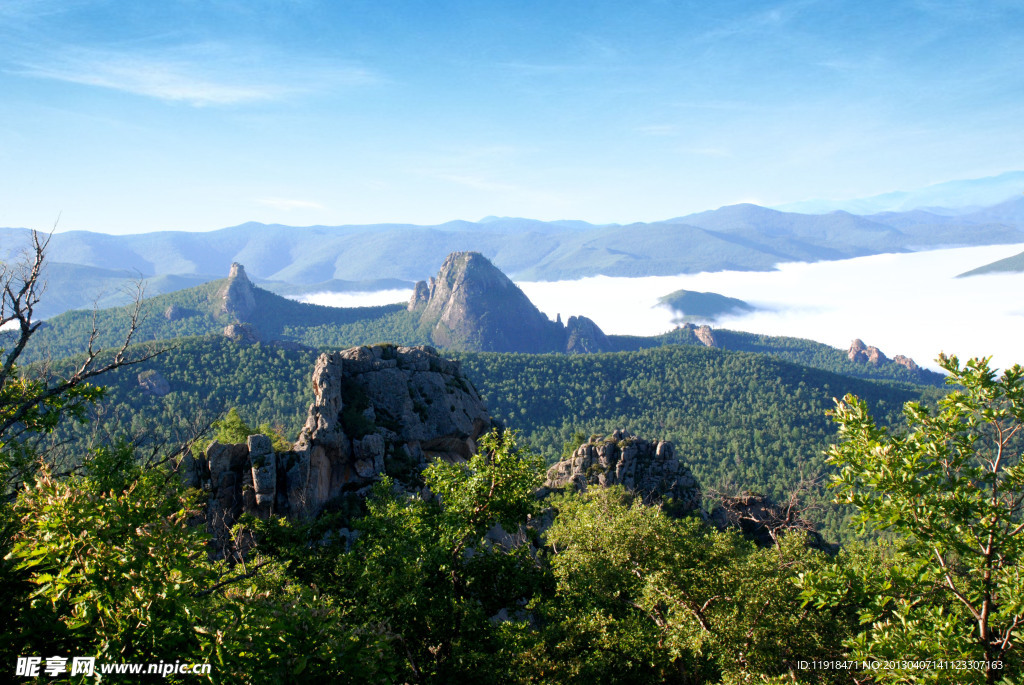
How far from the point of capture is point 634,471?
6631 cm

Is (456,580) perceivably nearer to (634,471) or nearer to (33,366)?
(33,366)

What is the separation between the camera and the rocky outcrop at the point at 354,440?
4028 cm

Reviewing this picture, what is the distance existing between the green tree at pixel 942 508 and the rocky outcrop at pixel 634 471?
50.3m

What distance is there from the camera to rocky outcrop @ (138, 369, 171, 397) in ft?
433

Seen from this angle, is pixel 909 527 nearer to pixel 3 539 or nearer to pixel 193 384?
pixel 3 539

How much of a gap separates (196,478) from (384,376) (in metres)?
17.3

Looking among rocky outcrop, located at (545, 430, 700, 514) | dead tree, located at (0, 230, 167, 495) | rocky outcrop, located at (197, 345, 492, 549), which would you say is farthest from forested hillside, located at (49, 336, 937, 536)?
dead tree, located at (0, 230, 167, 495)

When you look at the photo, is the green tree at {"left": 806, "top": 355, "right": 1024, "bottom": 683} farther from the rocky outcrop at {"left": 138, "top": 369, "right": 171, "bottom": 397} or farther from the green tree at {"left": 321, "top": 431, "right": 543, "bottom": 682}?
the rocky outcrop at {"left": 138, "top": 369, "right": 171, "bottom": 397}

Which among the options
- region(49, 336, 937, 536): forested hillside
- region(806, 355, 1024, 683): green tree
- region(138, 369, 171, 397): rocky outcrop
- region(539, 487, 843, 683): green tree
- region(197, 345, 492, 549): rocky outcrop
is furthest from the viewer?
region(138, 369, 171, 397): rocky outcrop

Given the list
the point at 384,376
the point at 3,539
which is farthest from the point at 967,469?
the point at 384,376

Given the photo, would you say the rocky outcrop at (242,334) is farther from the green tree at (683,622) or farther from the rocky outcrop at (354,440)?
the green tree at (683,622)

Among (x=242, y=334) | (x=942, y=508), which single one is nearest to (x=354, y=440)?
(x=942, y=508)

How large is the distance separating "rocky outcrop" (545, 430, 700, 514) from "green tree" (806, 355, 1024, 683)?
5033 centimetres

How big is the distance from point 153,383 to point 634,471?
393ft
